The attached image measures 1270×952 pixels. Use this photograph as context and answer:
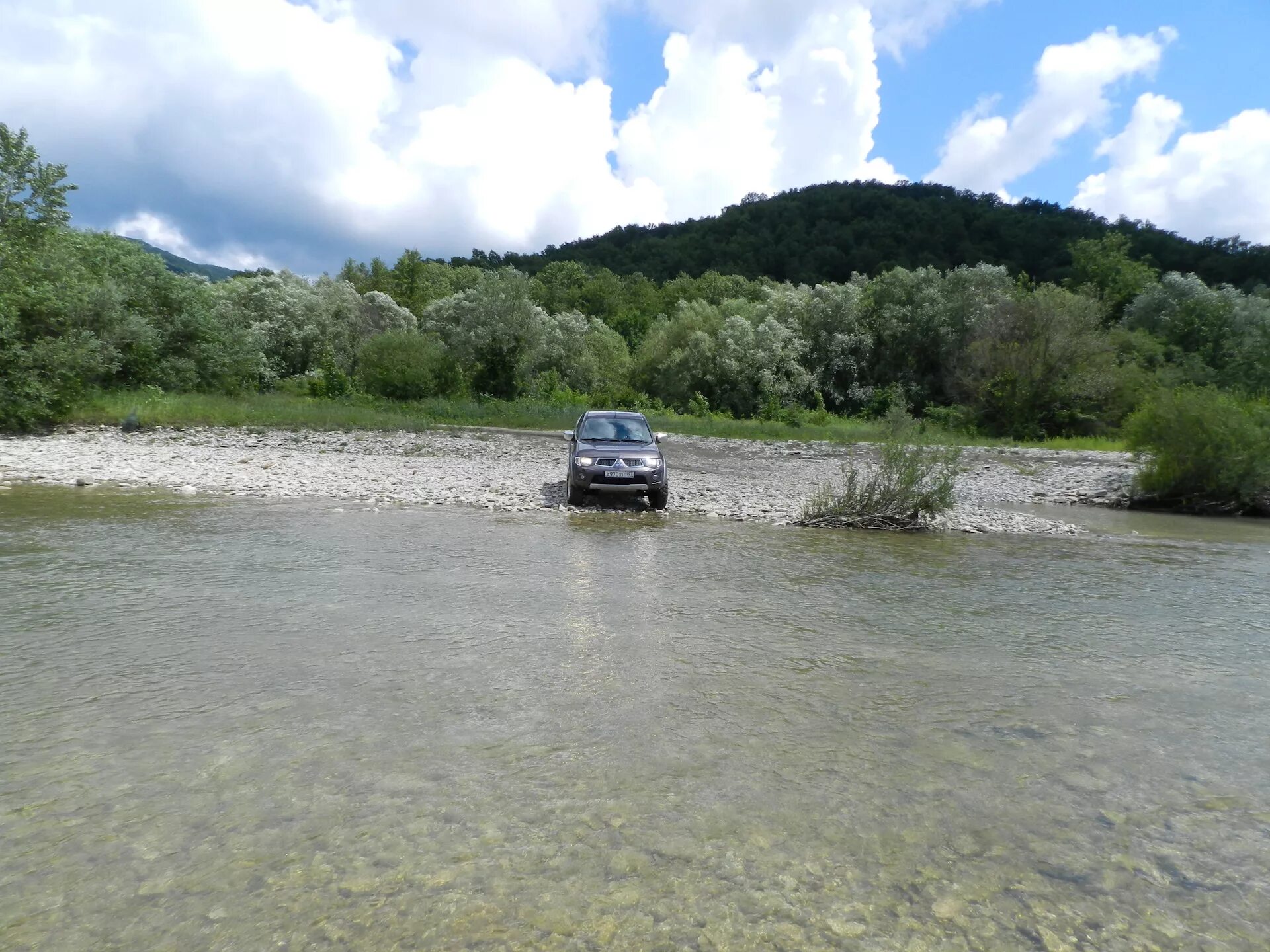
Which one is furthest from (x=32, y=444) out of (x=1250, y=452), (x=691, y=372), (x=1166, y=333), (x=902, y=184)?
(x=902, y=184)

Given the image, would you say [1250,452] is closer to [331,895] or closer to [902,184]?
[331,895]

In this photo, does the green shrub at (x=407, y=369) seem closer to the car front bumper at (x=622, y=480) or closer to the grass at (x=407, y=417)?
the grass at (x=407, y=417)

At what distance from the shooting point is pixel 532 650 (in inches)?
279

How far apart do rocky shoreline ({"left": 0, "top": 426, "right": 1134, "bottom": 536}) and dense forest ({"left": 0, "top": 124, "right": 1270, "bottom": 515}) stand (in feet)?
16.8

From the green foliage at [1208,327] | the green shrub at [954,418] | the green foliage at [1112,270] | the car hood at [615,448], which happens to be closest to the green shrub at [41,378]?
the car hood at [615,448]

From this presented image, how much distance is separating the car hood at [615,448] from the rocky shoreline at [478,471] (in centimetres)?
133

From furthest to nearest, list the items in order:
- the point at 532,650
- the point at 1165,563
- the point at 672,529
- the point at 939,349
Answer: the point at 939,349, the point at 672,529, the point at 1165,563, the point at 532,650

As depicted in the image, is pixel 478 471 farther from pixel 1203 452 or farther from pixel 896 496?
pixel 1203 452

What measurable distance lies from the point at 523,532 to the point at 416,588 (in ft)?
14.1

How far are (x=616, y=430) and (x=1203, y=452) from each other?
14922 millimetres

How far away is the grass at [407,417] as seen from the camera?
101 feet

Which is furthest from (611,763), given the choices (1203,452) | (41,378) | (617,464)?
(41,378)

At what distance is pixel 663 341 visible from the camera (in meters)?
56.4

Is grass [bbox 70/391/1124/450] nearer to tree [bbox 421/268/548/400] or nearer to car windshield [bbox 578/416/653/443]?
tree [bbox 421/268/548/400]
